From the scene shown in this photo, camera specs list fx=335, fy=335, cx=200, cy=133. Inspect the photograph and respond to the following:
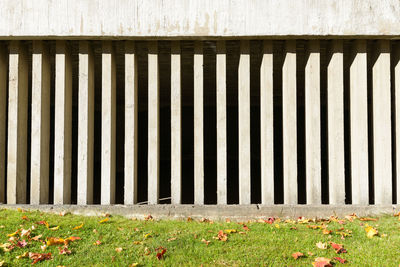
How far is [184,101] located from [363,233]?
9.06m

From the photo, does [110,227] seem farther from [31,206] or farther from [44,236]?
[31,206]

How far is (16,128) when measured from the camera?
18.0 feet

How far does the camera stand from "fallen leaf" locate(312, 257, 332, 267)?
122 inches

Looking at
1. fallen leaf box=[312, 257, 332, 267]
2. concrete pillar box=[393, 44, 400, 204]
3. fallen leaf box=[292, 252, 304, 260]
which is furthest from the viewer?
concrete pillar box=[393, 44, 400, 204]

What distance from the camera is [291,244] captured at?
3.62 metres

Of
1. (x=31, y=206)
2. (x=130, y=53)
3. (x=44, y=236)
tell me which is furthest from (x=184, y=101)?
(x=44, y=236)

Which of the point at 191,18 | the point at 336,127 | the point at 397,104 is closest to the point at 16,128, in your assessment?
the point at 191,18

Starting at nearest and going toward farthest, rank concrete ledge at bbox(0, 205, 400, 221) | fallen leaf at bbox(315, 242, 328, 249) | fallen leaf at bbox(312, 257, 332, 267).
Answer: fallen leaf at bbox(312, 257, 332, 267) < fallen leaf at bbox(315, 242, 328, 249) < concrete ledge at bbox(0, 205, 400, 221)

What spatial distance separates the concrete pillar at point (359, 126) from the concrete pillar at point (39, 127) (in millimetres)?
5151

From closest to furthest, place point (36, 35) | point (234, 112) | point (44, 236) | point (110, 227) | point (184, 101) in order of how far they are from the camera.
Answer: point (44, 236) < point (110, 227) < point (36, 35) < point (184, 101) < point (234, 112)

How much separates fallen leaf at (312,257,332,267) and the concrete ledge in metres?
2.01

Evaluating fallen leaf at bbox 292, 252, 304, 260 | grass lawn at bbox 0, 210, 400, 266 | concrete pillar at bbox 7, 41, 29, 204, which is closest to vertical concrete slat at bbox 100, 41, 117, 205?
grass lawn at bbox 0, 210, 400, 266

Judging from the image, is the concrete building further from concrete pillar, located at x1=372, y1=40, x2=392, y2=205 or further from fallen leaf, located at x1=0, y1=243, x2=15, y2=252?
fallen leaf, located at x1=0, y1=243, x2=15, y2=252

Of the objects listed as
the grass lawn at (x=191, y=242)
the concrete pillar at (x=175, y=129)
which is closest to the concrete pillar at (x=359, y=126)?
the grass lawn at (x=191, y=242)
